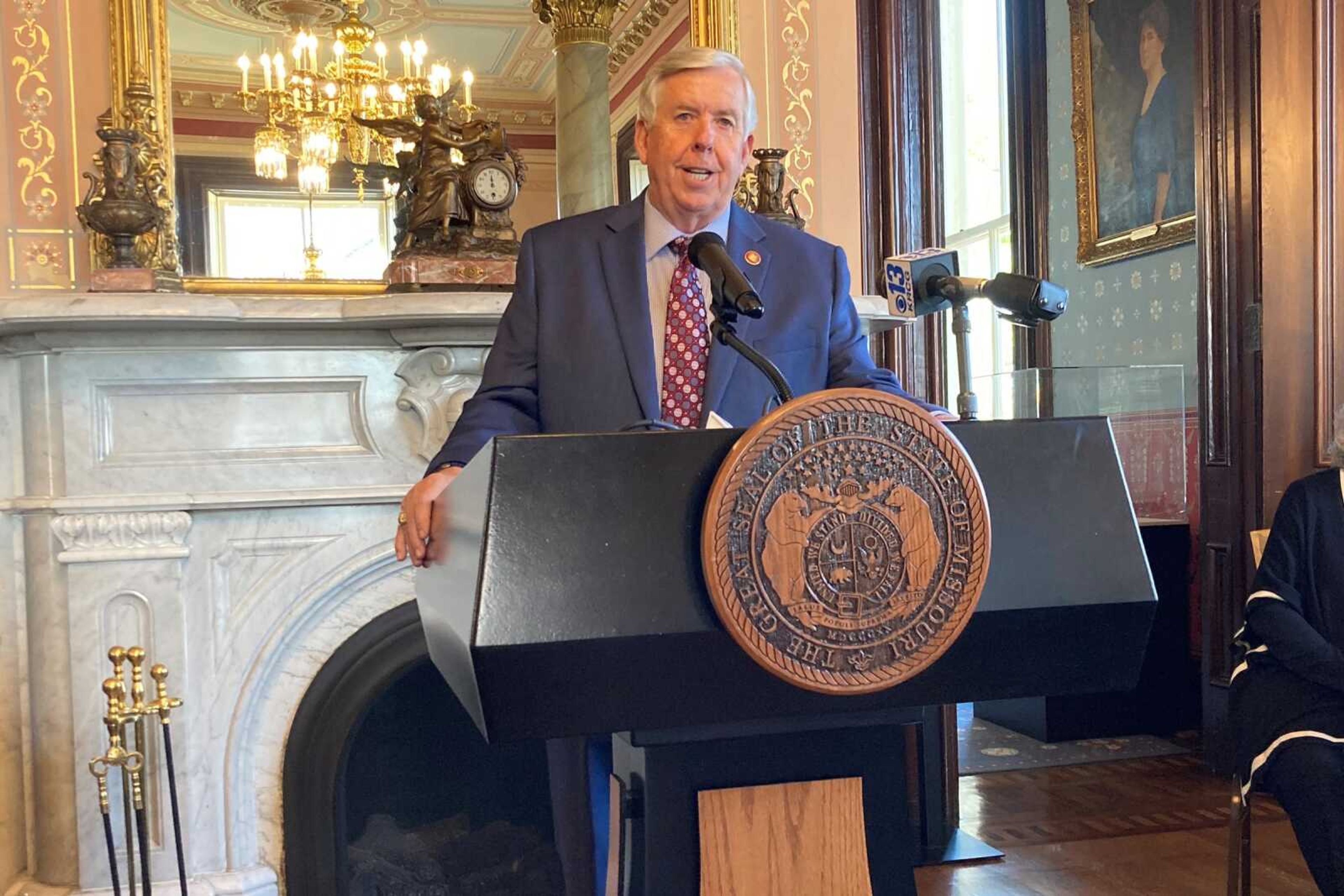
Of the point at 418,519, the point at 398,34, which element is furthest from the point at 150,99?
the point at 418,519

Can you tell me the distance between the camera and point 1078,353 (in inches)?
234

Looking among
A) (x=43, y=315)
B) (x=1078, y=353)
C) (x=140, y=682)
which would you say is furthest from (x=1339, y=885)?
(x=1078, y=353)

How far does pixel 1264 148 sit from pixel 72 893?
11.0 feet

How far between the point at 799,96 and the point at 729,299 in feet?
7.60

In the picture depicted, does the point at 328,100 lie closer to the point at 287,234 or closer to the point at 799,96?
the point at 287,234

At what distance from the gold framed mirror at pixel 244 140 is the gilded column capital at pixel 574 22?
18 centimetres

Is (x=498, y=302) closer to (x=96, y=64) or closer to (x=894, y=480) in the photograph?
(x=96, y=64)

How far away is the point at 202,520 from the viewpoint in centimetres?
273

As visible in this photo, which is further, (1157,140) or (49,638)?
(1157,140)

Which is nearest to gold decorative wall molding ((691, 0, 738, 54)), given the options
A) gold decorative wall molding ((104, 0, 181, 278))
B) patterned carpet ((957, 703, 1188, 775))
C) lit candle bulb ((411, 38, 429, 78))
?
lit candle bulb ((411, 38, 429, 78))

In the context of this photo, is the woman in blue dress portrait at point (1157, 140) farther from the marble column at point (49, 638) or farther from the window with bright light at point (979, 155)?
the marble column at point (49, 638)

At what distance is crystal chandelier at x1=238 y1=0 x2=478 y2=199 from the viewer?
282cm

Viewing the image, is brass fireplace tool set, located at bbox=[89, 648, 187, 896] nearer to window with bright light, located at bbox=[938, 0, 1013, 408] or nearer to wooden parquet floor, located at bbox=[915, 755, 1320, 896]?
wooden parquet floor, located at bbox=[915, 755, 1320, 896]

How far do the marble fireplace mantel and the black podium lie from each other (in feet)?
5.65
